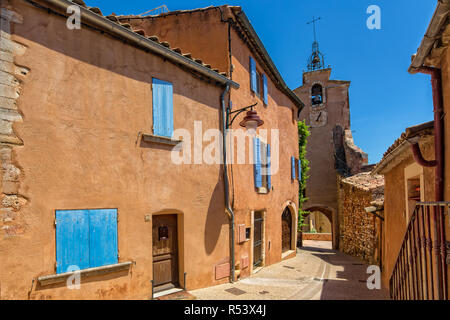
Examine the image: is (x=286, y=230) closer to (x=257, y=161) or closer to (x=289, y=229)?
(x=289, y=229)

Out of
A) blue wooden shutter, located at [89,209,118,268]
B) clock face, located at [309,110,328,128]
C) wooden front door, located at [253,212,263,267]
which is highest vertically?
clock face, located at [309,110,328,128]

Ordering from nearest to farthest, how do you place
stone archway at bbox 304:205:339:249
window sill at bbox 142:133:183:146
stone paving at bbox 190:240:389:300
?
window sill at bbox 142:133:183:146 < stone paving at bbox 190:240:389:300 < stone archway at bbox 304:205:339:249

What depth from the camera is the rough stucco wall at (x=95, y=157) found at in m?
4.33

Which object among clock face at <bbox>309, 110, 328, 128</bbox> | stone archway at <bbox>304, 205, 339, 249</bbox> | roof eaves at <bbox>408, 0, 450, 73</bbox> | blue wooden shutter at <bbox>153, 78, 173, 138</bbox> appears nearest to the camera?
roof eaves at <bbox>408, 0, 450, 73</bbox>

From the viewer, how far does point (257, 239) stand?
33.2ft

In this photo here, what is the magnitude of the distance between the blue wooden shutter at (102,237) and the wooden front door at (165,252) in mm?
1128

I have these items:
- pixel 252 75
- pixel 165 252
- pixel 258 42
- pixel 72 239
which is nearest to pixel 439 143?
pixel 165 252

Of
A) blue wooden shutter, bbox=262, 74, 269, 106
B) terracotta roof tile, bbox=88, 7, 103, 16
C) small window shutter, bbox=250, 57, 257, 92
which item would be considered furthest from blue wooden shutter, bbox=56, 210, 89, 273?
blue wooden shutter, bbox=262, 74, 269, 106

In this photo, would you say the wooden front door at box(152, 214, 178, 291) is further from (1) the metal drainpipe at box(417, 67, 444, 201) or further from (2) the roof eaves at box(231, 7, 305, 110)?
(2) the roof eaves at box(231, 7, 305, 110)

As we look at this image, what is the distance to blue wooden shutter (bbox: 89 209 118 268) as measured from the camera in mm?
4922

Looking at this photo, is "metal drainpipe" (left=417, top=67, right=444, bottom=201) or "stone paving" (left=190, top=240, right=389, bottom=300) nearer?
"metal drainpipe" (left=417, top=67, right=444, bottom=201)

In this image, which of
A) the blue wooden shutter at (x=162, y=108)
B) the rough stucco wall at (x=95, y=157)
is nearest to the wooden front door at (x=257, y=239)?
the rough stucco wall at (x=95, y=157)

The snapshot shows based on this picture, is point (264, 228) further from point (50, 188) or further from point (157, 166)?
point (50, 188)
